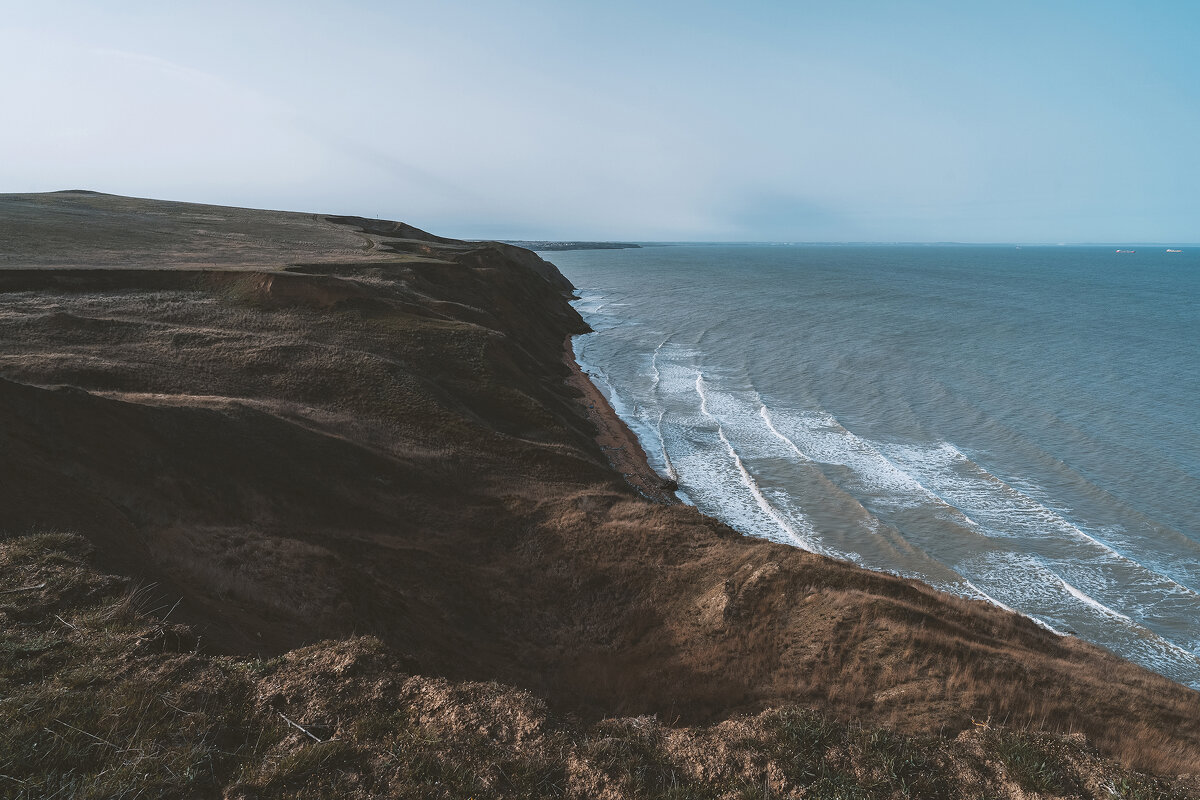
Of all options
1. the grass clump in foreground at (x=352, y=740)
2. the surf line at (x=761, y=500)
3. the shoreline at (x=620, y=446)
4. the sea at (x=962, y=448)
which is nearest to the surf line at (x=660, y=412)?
the sea at (x=962, y=448)

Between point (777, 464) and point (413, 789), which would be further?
point (777, 464)

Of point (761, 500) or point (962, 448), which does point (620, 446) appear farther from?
point (962, 448)

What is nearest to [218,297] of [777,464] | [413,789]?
[777,464]

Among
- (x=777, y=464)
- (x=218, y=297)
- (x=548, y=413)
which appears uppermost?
(x=218, y=297)

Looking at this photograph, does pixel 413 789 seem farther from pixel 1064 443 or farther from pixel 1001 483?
pixel 1064 443

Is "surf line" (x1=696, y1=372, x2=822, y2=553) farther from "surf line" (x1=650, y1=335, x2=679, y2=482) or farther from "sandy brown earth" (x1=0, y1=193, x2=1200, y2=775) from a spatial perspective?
"sandy brown earth" (x1=0, y1=193, x2=1200, y2=775)

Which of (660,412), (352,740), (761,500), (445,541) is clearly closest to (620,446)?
(761,500)
